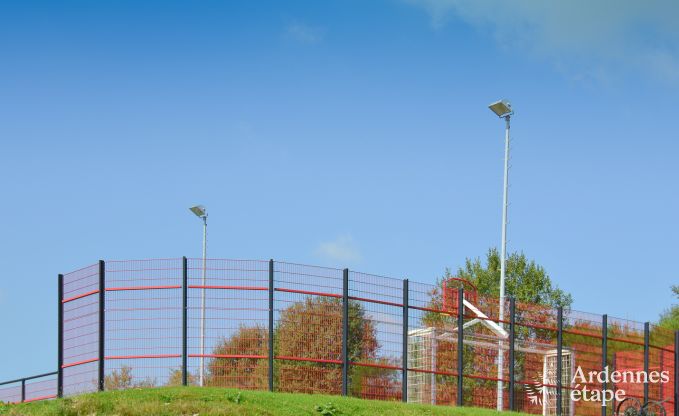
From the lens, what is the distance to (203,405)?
16.8 m

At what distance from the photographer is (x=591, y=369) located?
86.8 feet

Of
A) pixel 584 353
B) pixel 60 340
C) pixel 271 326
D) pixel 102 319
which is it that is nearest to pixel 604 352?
pixel 584 353

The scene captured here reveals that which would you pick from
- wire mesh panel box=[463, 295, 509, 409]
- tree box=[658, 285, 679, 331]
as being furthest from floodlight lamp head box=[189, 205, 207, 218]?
tree box=[658, 285, 679, 331]

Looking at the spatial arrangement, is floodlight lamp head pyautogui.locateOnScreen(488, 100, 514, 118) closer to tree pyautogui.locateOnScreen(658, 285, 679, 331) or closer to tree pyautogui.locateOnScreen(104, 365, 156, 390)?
tree pyautogui.locateOnScreen(104, 365, 156, 390)

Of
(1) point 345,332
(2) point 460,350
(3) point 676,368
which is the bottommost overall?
(3) point 676,368

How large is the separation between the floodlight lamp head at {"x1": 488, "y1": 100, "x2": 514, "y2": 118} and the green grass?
29.2 feet

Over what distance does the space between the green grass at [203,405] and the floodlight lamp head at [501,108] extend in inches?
350

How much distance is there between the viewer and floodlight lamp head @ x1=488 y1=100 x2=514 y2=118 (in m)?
25.1

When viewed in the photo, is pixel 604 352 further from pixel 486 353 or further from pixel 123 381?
pixel 123 381

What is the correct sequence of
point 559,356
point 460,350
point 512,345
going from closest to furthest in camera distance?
point 460,350 < point 512,345 < point 559,356

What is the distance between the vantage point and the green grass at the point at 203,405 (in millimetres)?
16469

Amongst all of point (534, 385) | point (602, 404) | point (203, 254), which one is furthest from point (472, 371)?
point (203, 254)

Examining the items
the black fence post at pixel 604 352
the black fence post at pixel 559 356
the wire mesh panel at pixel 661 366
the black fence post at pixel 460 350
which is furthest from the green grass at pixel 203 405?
the wire mesh panel at pixel 661 366

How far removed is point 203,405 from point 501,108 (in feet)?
39.3
